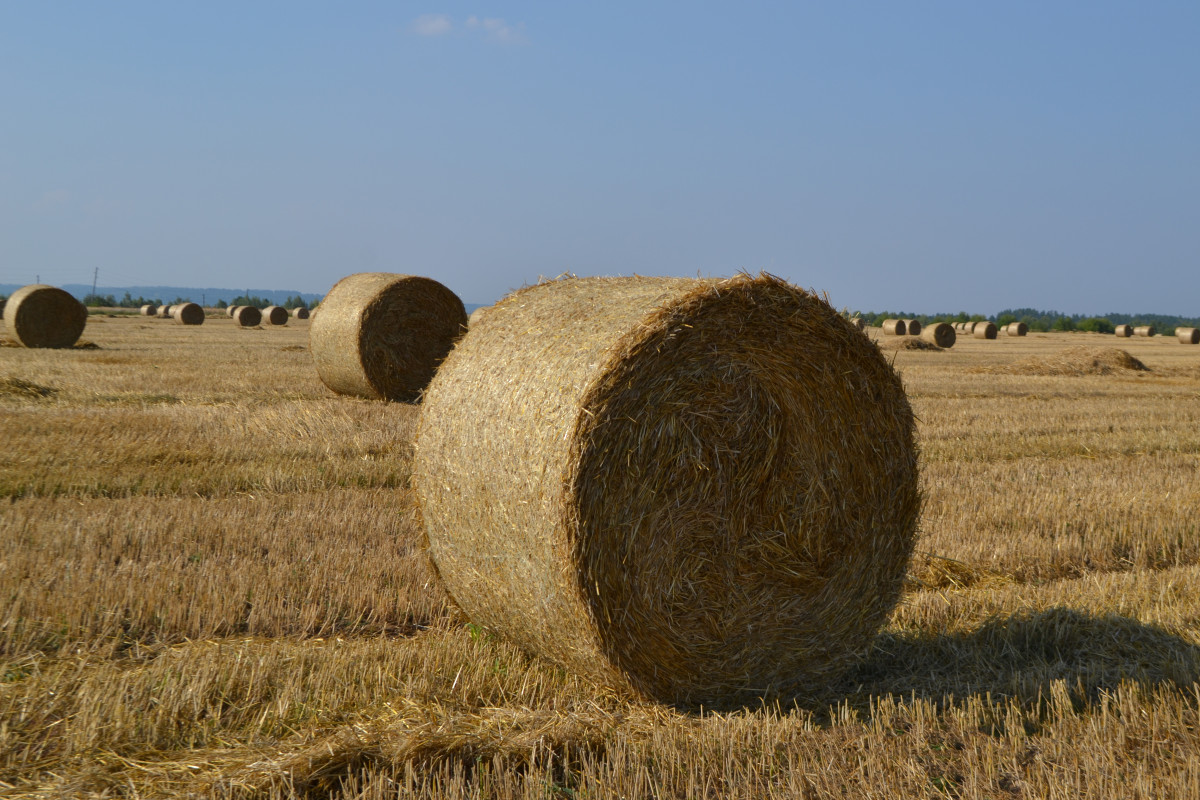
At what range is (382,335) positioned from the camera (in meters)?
13.3

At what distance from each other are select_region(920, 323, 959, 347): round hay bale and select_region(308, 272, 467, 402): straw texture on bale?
2419 cm

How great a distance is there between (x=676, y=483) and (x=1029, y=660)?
1.98 meters

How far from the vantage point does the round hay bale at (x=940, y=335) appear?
34.2m

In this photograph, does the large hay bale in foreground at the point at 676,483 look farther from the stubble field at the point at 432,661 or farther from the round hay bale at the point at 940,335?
the round hay bale at the point at 940,335

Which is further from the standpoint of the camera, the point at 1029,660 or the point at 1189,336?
the point at 1189,336

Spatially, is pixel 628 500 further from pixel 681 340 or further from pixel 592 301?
pixel 592 301

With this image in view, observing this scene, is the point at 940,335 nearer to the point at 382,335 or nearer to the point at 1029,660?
the point at 382,335

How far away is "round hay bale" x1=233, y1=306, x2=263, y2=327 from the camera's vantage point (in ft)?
131

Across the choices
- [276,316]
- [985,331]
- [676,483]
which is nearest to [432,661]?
[676,483]

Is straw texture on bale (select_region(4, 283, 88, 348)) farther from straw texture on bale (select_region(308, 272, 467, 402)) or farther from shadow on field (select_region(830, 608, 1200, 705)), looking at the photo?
shadow on field (select_region(830, 608, 1200, 705))

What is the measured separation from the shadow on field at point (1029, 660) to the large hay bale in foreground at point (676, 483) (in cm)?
24

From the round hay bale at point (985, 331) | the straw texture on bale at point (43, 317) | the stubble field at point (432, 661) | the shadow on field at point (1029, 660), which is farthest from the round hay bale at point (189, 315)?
the shadow on field at point (1029, 660)

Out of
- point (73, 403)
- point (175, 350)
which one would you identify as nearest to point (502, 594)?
point (73, 403)

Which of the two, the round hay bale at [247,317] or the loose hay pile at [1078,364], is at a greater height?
the loose hay pile at [1078,364]
